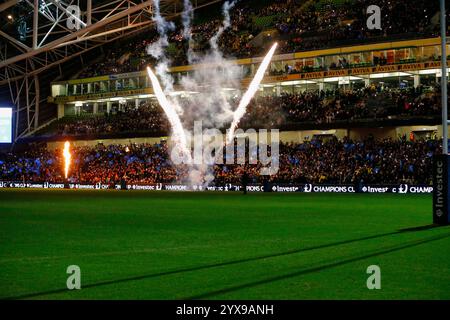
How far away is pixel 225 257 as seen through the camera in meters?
12.9

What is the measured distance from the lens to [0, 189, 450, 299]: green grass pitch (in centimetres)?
948

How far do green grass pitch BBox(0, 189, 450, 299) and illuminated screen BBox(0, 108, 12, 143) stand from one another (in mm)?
37512

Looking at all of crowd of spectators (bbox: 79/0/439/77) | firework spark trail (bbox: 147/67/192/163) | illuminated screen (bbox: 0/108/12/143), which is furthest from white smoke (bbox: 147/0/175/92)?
illuminated screen (bbox: 0/108/12/143)

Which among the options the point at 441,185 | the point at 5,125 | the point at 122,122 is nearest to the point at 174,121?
the point at 122,122

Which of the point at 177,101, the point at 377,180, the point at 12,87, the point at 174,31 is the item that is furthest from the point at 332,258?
the point at 12,87

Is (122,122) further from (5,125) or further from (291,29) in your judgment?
(291,29)

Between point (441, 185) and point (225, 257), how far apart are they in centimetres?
795

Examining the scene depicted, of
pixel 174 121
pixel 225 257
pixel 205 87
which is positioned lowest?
pixel 225 257

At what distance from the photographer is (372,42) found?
190 ft

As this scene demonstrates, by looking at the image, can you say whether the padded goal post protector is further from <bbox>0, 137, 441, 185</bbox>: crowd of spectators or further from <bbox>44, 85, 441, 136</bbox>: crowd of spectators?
<bbox>44, 85, 441, 136</bbox>: crowd of spectators

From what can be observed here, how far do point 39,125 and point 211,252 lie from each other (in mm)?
69780

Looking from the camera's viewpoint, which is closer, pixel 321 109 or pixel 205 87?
pixel 321 109

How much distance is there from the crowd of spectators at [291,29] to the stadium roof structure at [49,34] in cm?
287
